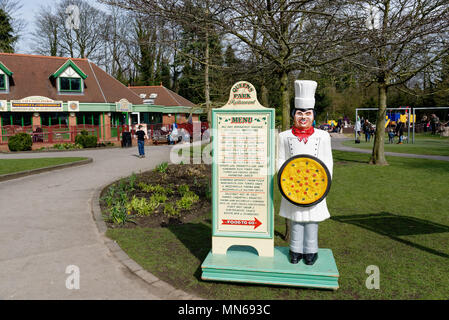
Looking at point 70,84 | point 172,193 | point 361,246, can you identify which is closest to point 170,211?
point 172,193

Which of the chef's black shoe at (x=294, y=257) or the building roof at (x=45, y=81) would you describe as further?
the building roof at (x=45, y=81)

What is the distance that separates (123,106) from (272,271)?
96.8 ft

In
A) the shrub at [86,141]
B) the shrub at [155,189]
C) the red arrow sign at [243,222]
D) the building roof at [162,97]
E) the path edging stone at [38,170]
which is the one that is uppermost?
the building roof at [162,97]

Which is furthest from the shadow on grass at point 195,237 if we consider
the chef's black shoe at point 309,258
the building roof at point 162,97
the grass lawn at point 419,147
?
the building roof at point 162,97

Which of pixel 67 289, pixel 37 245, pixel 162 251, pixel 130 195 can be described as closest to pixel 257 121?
pixel 162 251

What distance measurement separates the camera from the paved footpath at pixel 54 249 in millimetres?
4434

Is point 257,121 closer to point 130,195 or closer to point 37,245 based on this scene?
point 37,245

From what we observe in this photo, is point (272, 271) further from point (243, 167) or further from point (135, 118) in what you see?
point (135, 118)

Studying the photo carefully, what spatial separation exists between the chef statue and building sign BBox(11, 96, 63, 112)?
28.3 m

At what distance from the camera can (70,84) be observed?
102ft

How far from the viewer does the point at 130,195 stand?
31.6 feet

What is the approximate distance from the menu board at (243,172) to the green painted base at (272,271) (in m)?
0.34

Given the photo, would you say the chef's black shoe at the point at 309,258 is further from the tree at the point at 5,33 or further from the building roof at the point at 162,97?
the tree at the point at 5,33

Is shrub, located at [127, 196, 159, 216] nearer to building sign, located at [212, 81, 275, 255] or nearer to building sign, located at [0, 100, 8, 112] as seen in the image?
building sign, located at [212, 81, 275, 255]
